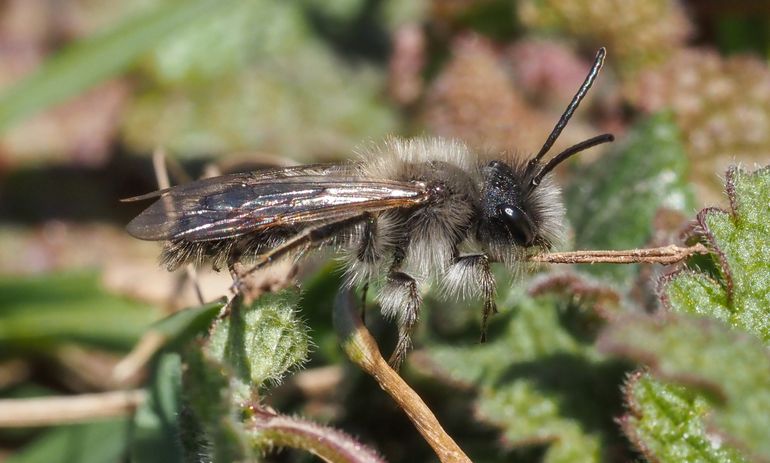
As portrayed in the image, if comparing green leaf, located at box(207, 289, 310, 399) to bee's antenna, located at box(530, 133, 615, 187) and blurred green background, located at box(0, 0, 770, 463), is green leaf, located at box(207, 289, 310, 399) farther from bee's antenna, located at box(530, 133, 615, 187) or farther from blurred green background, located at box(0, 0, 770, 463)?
bee's antenna, located at box(530, 133, 615, 187)

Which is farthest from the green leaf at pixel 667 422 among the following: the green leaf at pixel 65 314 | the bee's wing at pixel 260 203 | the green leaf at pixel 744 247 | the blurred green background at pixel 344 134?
the green leaf at pixel 65 314

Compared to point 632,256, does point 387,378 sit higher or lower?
lower

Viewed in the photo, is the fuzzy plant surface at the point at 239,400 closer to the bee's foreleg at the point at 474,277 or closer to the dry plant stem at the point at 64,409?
the bee's foreleg at the point at 474,277

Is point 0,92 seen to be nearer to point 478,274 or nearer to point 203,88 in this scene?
point 203,88

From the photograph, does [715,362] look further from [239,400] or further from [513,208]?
[239,400]

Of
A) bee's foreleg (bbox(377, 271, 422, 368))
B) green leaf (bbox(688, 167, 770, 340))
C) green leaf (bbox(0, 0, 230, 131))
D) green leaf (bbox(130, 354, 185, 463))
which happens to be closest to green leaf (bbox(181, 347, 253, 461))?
green leaf (bbox(130, 354, 185, 463))

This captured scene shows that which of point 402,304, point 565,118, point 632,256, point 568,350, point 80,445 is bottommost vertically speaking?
point 80,445

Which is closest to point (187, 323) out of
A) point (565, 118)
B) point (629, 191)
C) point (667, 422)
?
point (565, 118)

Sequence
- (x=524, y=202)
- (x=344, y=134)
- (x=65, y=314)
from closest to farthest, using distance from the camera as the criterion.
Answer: (x=524, y=202) → (x=65, y=314) → (x=344, y=134)
